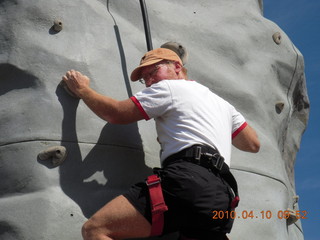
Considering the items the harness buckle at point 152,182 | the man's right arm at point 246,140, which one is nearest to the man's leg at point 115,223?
the harness buckle at point 152,182

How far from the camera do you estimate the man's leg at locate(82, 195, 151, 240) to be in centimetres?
333

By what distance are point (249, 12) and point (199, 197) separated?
98.1 inches

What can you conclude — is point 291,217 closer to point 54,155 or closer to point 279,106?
point 279,106

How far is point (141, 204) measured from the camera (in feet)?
11.0

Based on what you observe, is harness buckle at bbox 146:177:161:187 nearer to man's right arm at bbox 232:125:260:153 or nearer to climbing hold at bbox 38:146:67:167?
climbing hold at bbox 38:146:67:167

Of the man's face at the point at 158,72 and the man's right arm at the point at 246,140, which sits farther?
the man's right arm at the point at 246,140

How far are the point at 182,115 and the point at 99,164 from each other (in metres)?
0.61

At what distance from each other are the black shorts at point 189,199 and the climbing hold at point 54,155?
56 centimetres

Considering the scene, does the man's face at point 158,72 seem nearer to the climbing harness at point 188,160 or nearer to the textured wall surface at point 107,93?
the textured wall surface at point 107,93

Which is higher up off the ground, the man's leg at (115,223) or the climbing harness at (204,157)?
the climbing harness at (204,157)

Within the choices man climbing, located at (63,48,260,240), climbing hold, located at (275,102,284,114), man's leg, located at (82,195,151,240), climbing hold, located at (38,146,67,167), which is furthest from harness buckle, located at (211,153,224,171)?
climbing hold, located at (275,102,284,114)

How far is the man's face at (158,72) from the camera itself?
12.5 feet

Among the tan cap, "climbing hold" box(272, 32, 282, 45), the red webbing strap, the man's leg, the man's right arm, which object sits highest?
"climbing hold" box(272, 32, 282, 45)

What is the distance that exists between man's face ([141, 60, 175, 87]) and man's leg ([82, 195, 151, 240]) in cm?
75
